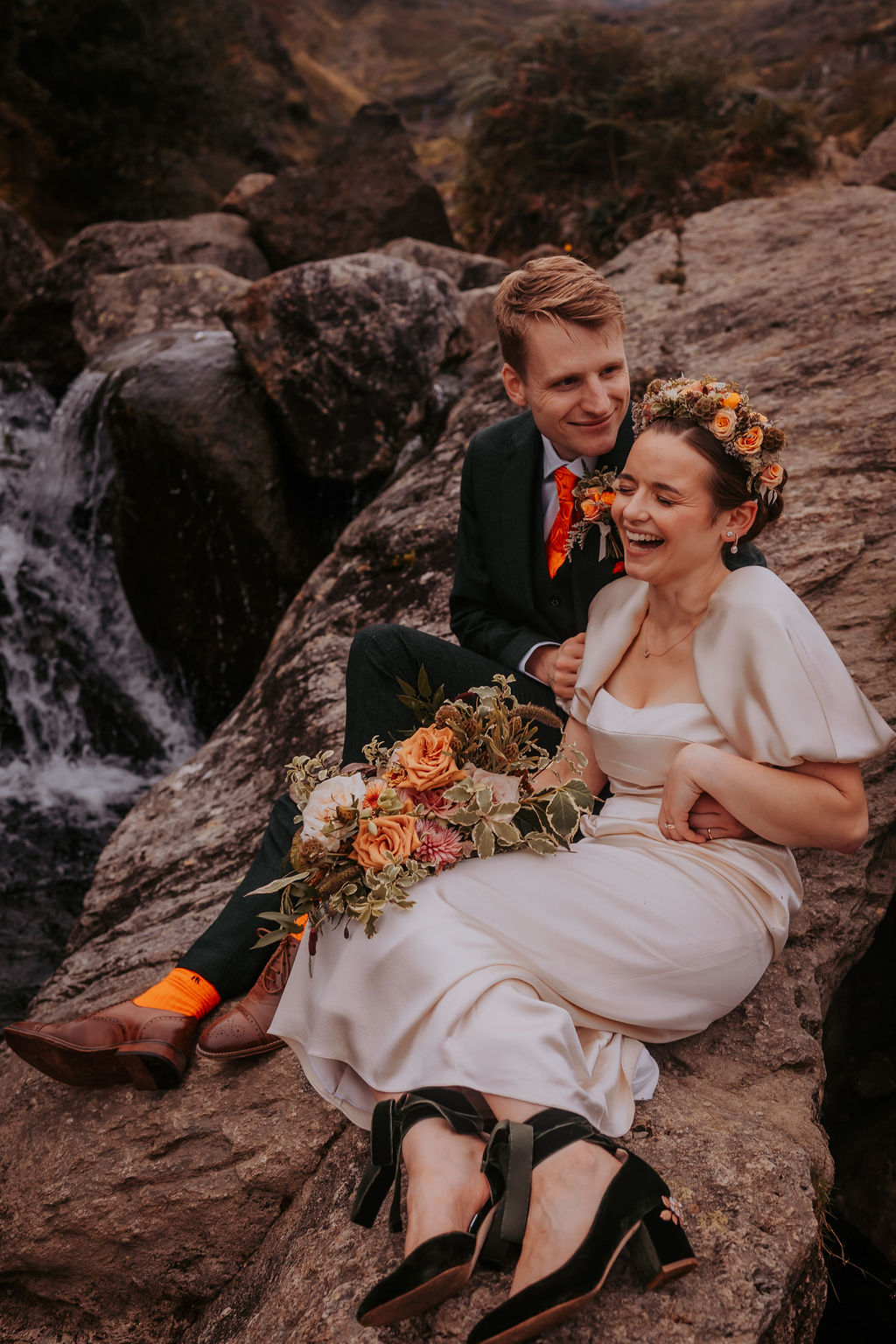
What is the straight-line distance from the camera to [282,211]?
11.0m

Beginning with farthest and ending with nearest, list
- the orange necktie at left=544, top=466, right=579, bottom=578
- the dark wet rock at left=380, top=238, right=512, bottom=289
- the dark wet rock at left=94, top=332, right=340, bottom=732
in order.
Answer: the dark wet rock at left=380, top=238, right=512, bottom=289 → the dark wet rock at left=94, top=332, right=340, bottom=732 → the orange necktie at left=544, top=466, right=579, bottom=578

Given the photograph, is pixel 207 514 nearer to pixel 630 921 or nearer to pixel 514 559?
pixel 514 559

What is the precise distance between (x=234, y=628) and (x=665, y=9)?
39152 mm

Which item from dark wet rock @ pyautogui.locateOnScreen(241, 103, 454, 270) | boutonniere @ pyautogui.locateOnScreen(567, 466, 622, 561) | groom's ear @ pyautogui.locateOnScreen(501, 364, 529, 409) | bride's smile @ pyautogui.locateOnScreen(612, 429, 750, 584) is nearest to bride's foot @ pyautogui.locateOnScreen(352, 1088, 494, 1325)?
bride's smile @ pyautogui.locateOnScreen(612, 429, 750, 584)

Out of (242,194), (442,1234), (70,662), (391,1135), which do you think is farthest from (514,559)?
(242,194)

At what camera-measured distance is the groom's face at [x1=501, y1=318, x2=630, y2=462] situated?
2.74 m

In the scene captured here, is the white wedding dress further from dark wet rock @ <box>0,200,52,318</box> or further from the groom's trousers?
dark wet rock @ <box>0,200,52,318</box>

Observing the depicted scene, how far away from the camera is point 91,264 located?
10320 millimetres

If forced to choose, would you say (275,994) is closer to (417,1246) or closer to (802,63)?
(417,1246)

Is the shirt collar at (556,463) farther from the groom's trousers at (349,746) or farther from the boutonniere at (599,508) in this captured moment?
the groom's trousers at (349,746)

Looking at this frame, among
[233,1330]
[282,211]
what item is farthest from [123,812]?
[282,211]

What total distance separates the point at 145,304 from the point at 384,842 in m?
8.64

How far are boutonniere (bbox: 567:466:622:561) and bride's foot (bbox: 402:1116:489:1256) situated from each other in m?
1.61

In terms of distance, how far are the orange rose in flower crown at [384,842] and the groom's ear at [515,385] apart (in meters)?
1.51
